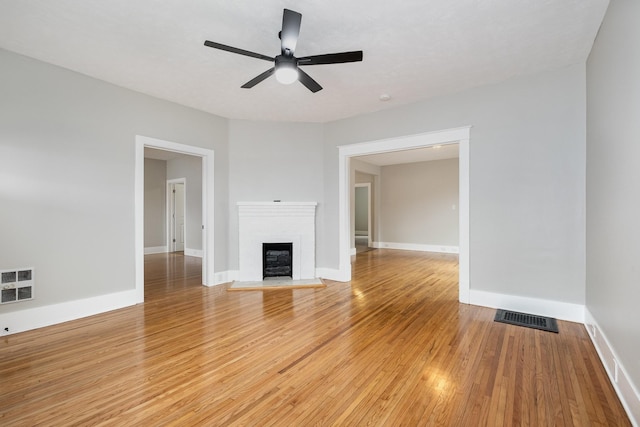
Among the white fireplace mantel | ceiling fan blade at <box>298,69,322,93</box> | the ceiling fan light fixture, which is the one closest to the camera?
the ceiling fan light fixture

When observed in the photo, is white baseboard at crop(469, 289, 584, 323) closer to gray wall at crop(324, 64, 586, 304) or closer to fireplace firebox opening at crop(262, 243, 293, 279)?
gray wall at crop(324, 64, 586, 304)

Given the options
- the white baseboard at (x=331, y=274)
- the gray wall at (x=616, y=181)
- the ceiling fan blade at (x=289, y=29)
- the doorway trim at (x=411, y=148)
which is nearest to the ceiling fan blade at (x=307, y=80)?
the ceiling fan blade at (x=289, y=29)

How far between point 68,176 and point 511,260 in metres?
5.02

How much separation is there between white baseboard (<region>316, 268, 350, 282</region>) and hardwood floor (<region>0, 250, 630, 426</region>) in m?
1.24

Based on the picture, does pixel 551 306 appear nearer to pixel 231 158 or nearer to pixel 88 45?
pixel 231 158

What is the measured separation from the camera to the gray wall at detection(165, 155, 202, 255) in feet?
24.4

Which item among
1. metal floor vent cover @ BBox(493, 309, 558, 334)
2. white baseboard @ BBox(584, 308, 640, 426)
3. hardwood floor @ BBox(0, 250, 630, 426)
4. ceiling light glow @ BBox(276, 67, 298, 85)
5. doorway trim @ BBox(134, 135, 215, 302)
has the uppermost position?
ceiling light glow @ BBox(276, 67, 298, 85)

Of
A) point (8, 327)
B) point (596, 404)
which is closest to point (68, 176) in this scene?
point (8, 327)

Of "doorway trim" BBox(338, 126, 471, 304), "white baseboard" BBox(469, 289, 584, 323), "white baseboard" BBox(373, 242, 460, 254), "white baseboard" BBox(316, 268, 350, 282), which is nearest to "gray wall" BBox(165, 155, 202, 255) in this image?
"white baseboard" BBox(316, 268, 350, 282)

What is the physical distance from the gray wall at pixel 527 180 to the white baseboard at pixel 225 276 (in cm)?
351

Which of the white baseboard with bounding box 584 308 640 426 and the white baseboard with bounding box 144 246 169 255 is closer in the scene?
the white baseboard with bounding box 584 308 640 426

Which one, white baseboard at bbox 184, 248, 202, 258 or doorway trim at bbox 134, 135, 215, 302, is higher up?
doorway trim at bbox 134, 135, 215, 302

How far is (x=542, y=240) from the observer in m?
3.13

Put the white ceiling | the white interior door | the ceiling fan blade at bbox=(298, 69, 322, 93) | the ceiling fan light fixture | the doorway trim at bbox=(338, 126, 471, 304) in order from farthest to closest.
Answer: the white interior door, the doorway trim at bbox=(338, 126, 471, 304), the ceiling fan blade at bbox=(298, 69, 322, 93), the ceiling fan light fixture, the white ceiling
